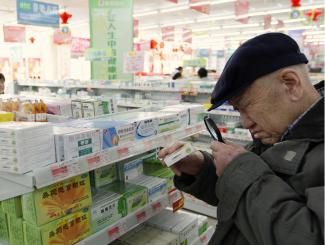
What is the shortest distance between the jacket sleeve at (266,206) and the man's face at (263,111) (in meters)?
0.15

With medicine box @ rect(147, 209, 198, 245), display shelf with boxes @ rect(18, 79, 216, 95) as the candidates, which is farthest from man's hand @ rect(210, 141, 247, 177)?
display shelf with boxes @ rect(18, 79, 216, 95)

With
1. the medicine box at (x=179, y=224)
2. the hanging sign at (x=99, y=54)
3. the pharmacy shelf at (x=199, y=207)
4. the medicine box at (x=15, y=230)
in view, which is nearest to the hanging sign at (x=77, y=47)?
the hanging sign at (x=99, y=54)

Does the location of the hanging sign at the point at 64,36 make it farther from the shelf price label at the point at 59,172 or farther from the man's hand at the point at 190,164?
the man's hand at the point at 190,164

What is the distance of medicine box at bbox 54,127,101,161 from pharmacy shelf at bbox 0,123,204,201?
1.0 inches

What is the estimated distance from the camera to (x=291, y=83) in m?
1.02

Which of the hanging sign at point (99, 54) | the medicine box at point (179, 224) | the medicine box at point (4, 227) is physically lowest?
the medicine box at point (179, 224)

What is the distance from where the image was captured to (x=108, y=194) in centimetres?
188

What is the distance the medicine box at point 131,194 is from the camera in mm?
1877

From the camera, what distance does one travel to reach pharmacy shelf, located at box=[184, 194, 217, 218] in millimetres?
4312

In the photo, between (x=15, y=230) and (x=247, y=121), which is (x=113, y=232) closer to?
(x=15, y=230)

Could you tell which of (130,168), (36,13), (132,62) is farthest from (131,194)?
(36,13)

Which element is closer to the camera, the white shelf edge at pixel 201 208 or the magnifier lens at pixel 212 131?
the magnifier lens at pixel 212 131

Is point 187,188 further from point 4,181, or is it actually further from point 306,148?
point 4,181

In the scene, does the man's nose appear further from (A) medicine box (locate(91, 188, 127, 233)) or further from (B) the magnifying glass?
(A) medicine box (locate(91, 188, 127, 233))
